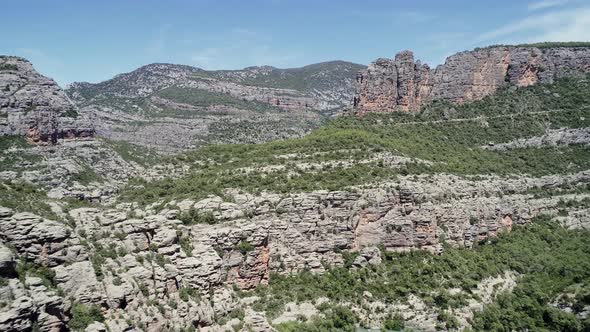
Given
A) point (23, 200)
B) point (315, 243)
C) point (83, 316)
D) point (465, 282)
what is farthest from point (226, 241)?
point (465, 282)

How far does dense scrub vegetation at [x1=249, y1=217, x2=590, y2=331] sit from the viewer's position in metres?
51.7

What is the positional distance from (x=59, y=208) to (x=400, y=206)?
34.5 m

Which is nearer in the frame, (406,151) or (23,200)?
(23,200)

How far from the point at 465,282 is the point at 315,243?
619 inches

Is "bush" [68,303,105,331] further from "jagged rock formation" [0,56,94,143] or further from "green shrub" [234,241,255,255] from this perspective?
"jagged rock formation" [0,56,94,143]

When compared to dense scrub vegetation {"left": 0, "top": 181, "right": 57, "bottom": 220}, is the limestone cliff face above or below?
above

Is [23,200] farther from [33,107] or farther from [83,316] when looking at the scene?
[33,107]

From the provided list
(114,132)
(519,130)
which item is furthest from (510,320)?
(114,132)

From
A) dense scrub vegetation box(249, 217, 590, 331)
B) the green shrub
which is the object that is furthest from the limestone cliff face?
the green shrub

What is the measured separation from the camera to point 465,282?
185 feet

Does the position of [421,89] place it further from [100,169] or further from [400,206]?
[100,169]

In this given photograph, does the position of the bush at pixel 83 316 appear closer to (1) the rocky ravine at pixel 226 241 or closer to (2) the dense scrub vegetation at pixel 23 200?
(1) the rocky ravine at pixel 226 241

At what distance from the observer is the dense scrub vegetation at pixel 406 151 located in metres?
59.3

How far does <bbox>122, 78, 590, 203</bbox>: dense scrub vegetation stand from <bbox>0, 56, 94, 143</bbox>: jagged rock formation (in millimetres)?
53878
